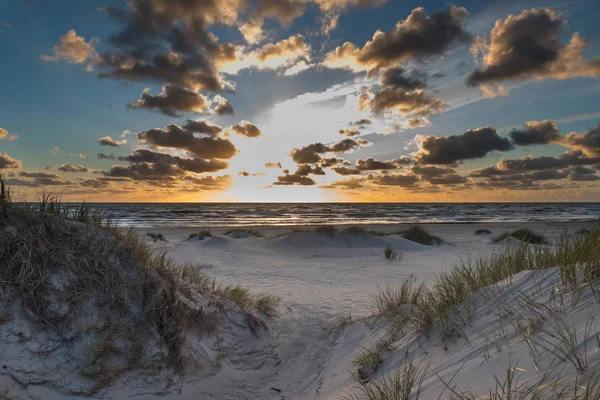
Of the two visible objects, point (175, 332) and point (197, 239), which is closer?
point (175, 332)

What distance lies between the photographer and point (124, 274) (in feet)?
14.0

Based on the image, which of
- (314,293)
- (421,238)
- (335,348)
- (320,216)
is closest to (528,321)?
(335,348)

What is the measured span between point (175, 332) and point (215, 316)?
0.89 m

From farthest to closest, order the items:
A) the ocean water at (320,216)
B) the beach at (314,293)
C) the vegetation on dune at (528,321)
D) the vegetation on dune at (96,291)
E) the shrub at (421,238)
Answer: the ocean water at (320,216) < the shrub at (421,238) < the beach at (314,293) < the vegetation on dune at (96,291) < the vegetation on dune at (528,321)

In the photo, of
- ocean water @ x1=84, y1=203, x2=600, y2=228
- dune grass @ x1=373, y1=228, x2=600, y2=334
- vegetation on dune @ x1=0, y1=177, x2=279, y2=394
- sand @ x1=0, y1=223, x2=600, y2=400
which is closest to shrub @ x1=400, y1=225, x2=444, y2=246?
sand @ x1=0, y1=223, x2=600, y2=400

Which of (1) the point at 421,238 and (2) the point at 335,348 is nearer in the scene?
(2) the point at 335,348

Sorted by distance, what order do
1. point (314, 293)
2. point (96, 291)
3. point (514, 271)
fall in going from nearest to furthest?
point (96, 291) < point (514, 271) < point (314, 293)

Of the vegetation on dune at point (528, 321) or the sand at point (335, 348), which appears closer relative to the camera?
the vegetation on dune at point (528, 321)

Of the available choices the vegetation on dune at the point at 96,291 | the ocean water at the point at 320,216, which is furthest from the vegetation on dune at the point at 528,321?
the ocean water at the point at 320,216

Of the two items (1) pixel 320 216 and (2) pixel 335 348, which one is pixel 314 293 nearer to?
(2) pixel 335 348

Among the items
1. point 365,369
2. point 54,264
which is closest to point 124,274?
point 54,264

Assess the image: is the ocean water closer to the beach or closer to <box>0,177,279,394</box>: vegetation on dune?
the beach

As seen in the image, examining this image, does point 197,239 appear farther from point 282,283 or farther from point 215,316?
point 215,316

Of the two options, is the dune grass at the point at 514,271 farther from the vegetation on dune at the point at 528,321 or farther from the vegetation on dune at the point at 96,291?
the vegetation on dune at the point at 96,291
